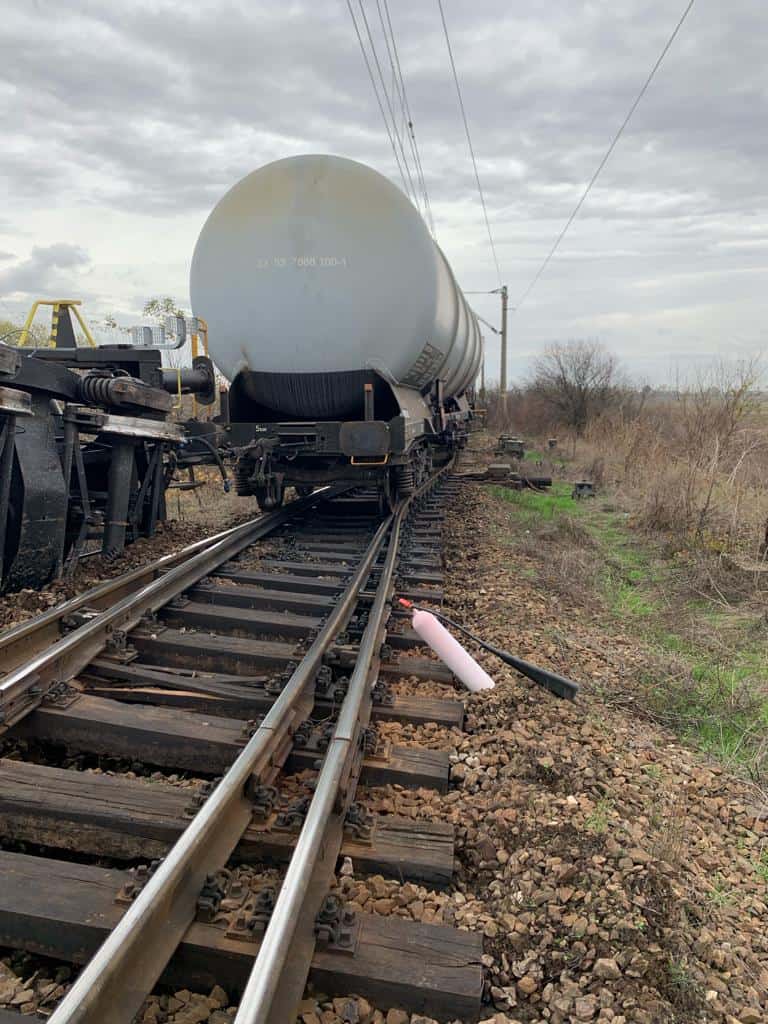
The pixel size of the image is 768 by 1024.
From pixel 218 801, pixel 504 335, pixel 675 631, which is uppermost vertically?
pixel 504 335

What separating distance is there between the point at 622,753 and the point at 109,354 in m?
6.24

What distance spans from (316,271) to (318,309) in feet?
1.29

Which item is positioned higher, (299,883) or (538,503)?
(538,503)

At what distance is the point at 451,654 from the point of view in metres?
4.14

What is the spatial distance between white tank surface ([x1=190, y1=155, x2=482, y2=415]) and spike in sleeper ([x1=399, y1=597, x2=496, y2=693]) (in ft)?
14.5

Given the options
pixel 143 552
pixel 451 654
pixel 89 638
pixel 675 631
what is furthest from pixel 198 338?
pixel 675 631

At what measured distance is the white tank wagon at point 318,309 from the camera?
24.8 feet

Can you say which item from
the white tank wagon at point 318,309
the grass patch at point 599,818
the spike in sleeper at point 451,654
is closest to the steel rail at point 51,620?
the spike in sleeper at point 451,654

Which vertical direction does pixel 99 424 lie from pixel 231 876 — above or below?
above

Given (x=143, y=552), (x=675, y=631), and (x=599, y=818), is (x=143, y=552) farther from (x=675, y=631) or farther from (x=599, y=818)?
(x=599, y=818)

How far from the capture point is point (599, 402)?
29.7 meters

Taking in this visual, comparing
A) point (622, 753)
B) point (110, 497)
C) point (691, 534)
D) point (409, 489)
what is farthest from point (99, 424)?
point (691, 534)

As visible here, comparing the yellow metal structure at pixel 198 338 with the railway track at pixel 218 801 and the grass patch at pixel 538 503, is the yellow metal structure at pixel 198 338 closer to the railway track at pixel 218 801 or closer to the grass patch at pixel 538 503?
the railway track at pixel 218 801

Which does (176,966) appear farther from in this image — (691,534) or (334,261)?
(691,534)
